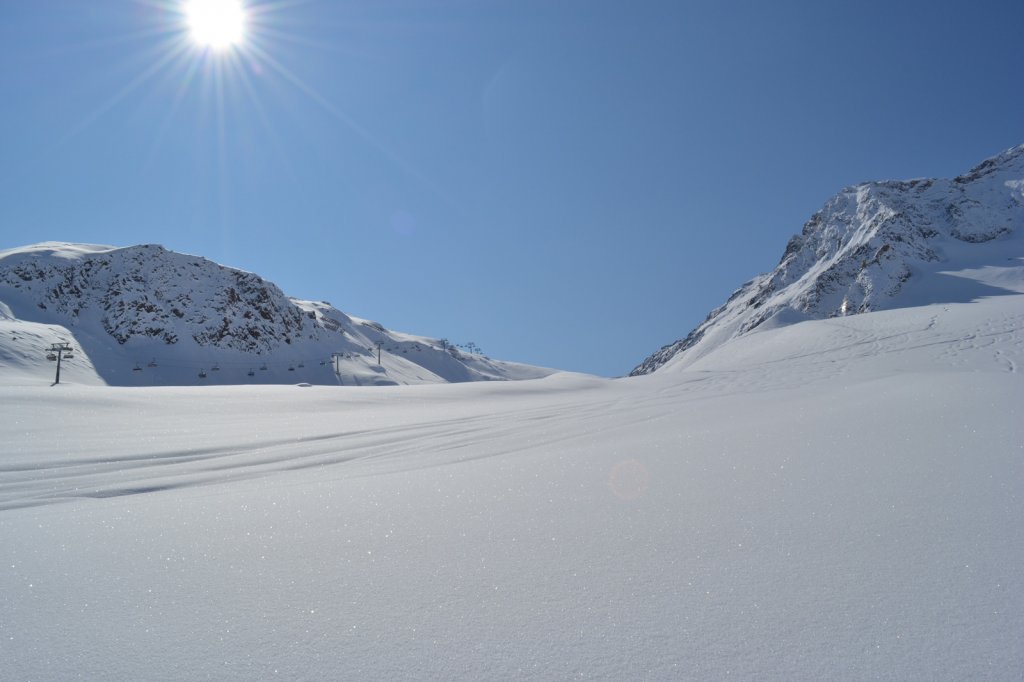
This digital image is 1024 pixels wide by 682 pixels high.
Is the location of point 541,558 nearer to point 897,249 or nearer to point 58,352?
point 58,352

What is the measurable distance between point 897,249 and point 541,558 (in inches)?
2802

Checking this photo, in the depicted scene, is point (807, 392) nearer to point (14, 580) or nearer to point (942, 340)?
point (14, 580)

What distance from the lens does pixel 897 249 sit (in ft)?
190

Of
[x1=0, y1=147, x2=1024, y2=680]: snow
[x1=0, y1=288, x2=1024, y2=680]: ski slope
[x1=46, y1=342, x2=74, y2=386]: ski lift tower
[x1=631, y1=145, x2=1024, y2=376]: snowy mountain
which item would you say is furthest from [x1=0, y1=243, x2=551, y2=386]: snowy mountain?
[x1=0, y1=288, x2=1024, y2=680]: ski slope

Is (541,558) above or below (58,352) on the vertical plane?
below

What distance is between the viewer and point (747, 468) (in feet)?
12.8

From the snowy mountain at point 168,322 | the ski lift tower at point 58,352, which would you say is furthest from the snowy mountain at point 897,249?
the snowy mountain at point 168,322

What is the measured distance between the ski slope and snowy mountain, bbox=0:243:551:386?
50.1 metres

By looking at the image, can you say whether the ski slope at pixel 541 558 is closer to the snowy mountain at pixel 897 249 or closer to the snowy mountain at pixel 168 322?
the snowy mountain at pixel 897 249

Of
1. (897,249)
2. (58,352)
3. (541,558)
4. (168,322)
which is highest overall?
(897,249)

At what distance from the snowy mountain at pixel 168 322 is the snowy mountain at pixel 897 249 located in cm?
4964

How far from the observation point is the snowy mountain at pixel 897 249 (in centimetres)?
5178

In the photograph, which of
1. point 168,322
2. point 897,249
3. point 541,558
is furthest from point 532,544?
point 168,322

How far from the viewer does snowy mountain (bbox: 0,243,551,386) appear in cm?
5516
